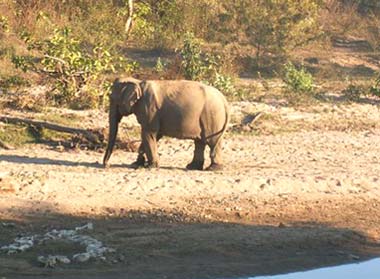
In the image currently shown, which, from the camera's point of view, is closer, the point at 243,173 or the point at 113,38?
the point at 243,173

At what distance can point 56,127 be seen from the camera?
15.0m

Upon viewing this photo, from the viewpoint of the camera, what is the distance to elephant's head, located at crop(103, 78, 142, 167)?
529 inches

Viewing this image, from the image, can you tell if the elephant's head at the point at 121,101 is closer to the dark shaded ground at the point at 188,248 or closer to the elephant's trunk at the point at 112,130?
the elephant's trunk at the point at 112,130

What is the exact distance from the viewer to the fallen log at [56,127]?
14836 millimetres

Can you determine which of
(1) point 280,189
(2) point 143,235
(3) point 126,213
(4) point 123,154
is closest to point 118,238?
(2) point 143,235

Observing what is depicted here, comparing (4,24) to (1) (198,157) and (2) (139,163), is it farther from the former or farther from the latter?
(1) (198,157)

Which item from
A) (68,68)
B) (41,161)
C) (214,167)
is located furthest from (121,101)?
(68,68)

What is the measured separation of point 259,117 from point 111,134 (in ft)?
14.7

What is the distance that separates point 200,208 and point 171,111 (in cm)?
213

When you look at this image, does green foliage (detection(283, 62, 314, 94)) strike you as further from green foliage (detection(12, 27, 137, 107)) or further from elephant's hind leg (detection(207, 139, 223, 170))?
elephant's hind leg (detection(207, 139, 223, 170))

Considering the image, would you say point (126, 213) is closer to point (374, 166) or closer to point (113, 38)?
point (374, 166)

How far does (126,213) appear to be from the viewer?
448 inches

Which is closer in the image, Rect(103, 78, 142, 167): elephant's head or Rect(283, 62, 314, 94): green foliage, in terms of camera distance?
Rect(103, 78, 142, 167): elephant's head

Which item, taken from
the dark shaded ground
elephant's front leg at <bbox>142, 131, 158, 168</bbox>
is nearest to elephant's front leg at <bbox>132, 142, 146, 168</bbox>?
elephant's front leg at <bbox>142, 131, 158, 168</bbox>
